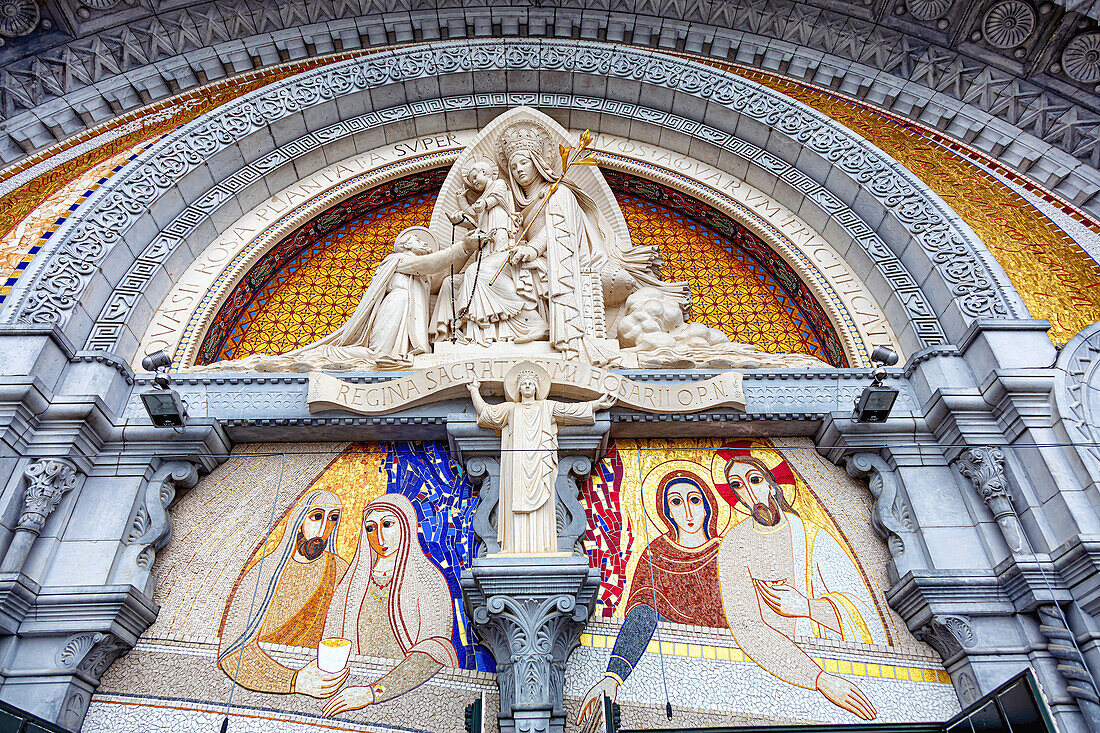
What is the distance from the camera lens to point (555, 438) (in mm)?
6320

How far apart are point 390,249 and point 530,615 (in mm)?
5032

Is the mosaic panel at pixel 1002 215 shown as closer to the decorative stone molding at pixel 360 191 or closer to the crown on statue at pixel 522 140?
the decorative stone molding at pixel 360 191

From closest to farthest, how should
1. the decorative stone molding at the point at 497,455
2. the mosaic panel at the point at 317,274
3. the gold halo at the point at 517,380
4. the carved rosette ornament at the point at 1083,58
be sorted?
the decorative stone molding at the point at 497,455 < the gold halo at the point at 517,380 < the mosaic panel at the point at 317,274 < the carved rosette ornament at the point at 1083,58

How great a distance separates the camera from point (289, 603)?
→ 604 centimetres

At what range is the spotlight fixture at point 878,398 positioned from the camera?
6191 millimetres

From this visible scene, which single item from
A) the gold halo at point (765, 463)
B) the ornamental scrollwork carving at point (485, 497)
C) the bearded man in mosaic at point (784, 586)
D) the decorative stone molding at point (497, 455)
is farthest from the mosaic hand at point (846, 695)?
the ornamental scrollwork carving at point (485, 497)

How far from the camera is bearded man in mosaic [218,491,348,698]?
565cm

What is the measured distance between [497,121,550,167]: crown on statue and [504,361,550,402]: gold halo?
10.3 feet

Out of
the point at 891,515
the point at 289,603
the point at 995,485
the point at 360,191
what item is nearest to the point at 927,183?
the point at 995,485

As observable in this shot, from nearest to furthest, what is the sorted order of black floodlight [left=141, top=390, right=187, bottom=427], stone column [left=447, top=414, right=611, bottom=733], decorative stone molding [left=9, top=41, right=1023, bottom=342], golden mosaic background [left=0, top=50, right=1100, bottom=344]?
stone column [left=447, top=414, right=611, bottom=733] < black floodlight [left=141, top=390, right=187, bottom=427] < decorative stone molding [left=9, top=41, right=1023, bottom=342] < golden mosaic background [left=0, top=50, right=1100, bottom=344]

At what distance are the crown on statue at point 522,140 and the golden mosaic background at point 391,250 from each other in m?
1.29

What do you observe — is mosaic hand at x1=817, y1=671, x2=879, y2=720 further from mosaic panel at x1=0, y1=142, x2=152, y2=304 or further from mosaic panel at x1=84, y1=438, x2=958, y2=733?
mosaic panel at x1=0, y1=142, x2=152, y2=304

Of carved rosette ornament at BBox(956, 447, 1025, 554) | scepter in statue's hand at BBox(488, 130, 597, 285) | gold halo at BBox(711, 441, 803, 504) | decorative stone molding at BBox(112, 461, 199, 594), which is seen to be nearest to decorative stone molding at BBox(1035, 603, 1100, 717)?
carved rosette ornament at BBox(956, 447, 1025, 554)

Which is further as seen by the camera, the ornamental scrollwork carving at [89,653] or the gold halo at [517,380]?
the gold halo at [517,380]
